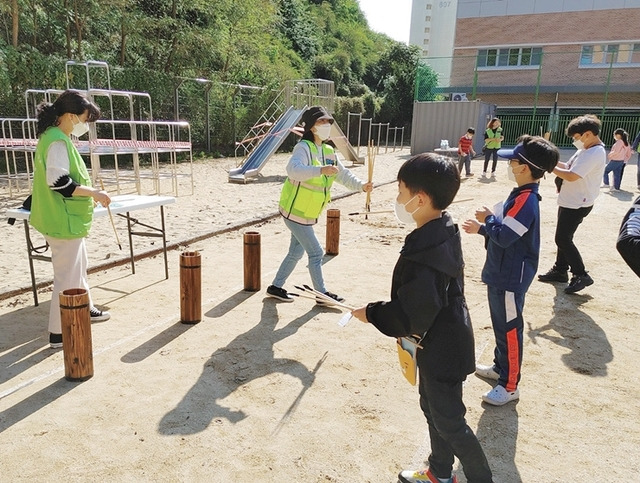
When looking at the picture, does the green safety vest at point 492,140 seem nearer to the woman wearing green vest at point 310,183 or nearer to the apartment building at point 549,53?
the woman wearing green vest at point 310,183

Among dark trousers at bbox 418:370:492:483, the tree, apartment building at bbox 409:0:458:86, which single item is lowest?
dark trousers at bbox 418:370:492:483

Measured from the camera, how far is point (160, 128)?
1772 cm

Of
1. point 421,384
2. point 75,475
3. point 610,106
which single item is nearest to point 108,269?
point 75,475

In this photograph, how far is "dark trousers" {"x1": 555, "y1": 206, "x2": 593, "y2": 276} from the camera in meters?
5.18

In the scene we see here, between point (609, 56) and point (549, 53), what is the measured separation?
3.42m

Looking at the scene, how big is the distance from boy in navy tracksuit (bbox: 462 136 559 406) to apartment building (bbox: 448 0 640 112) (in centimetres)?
2518

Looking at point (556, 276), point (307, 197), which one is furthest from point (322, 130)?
point (556, 276)

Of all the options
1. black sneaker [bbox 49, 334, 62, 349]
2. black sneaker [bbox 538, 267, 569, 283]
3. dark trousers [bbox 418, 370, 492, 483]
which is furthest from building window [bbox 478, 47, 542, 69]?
dark trousers [bbox 418, 370, 492, 483]

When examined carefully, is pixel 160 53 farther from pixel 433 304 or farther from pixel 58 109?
pixel 433 304

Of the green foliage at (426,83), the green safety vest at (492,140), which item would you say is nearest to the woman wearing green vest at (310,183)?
the green safety vest at (492,140)

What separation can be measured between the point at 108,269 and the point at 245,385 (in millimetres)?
3217

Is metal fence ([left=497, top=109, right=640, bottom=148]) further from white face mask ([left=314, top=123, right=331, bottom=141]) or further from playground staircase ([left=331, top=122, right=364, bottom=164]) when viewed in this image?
white face mask ([left=314, top=123, right=331, bottom=141])

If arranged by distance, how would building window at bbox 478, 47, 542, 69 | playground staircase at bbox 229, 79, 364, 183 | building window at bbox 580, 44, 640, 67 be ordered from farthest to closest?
1. building window at bbox 478, 47, 542, 69
2. building window at bbox 580, 44, 640, 67
3. playground staircase at bbox 229, 79, 364, 183

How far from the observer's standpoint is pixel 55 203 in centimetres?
363
